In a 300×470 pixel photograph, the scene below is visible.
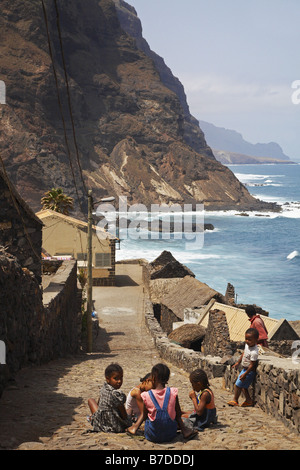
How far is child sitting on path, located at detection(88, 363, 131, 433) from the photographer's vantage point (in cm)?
771

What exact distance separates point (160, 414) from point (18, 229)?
1019cm

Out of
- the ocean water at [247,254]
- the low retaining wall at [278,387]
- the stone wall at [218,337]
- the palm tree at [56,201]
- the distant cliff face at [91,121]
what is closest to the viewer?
the low retaining wall at [278,387]

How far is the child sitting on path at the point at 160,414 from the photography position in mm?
7383

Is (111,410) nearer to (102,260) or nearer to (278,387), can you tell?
(278,387)

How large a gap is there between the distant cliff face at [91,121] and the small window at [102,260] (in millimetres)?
74795

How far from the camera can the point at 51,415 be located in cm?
828

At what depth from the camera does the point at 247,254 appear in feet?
302

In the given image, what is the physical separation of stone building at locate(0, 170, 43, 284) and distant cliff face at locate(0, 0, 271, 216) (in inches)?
3979

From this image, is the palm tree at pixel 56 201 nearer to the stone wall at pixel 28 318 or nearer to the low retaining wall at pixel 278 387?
the stone wall at pixel 28 318

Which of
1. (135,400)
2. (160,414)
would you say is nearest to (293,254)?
(135,400)

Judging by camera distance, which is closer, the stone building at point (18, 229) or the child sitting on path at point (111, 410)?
the child sitting on path at point (111, 410)

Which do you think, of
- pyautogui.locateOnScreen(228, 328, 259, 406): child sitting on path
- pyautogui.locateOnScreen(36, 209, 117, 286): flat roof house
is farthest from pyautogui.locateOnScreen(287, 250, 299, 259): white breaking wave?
pyautogui.locateOnScreen(228, 328, 259, 406): child sitting on path

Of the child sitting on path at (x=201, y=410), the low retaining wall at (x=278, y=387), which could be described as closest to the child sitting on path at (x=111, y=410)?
the child sitting on path at (x=201, y=410)

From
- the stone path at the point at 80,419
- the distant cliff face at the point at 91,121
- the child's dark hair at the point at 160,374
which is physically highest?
the distant cliff face at the point at 91,121
